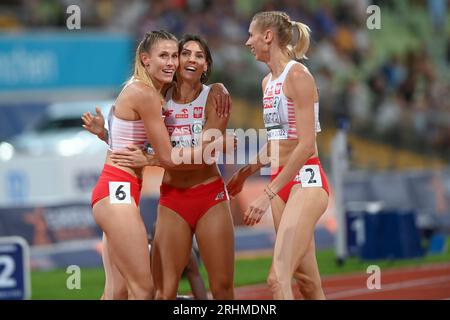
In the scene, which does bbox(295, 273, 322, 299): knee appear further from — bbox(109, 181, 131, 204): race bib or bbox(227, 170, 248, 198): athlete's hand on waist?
bbox(109, 181, 131, 204): race bib

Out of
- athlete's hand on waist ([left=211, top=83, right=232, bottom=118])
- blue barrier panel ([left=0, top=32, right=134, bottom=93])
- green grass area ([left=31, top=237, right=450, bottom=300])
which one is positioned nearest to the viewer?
athlete's hand on waist ([left=211, top=83, right=232, bottom=118])

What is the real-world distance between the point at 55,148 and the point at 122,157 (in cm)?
1444

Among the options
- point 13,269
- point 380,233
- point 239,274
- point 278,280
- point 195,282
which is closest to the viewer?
point 278,280

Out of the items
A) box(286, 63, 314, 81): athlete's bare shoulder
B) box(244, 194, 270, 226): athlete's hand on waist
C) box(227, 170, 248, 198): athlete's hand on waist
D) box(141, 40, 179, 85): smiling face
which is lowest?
box(244, 194, 270, 226): athlete's hand on waist

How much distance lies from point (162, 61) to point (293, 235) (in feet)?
5.61

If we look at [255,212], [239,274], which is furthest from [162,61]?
[239,274]

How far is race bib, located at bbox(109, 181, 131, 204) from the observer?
29.9 ft

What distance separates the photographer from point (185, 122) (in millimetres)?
9531

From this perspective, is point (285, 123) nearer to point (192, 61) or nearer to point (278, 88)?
point (278, 88)

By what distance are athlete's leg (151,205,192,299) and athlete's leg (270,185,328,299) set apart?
36.0 inches

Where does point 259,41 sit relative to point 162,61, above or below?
above

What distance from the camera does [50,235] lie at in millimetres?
18672

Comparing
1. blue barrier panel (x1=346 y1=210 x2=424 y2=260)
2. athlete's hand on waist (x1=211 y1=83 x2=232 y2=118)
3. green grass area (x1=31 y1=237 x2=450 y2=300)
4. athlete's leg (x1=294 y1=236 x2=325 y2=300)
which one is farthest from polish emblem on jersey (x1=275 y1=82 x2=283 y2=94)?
blue barrier panel (x1=346 y1=210 x2=424 y2=260)
